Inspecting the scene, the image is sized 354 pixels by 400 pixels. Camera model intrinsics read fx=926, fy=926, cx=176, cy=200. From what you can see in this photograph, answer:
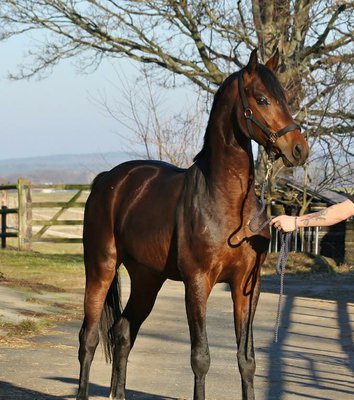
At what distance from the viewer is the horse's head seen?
18.2 ft

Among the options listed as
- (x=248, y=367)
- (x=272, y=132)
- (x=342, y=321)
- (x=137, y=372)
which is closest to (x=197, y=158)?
(x=272, y=132)

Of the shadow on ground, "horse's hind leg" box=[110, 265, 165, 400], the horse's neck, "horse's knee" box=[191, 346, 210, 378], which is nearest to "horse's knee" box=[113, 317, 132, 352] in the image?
"horse's hind leg" box=[110, 265, 165, 400]

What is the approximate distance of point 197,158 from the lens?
20.6 feet

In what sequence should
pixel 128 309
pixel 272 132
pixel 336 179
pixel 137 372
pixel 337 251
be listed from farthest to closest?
pixel 337 251 → pixel 336 179 → pixel 137 372 → pixel 128 309 → pixel 272 132

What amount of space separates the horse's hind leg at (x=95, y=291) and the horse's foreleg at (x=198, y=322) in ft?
4.26

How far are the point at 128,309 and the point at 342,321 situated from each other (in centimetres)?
566

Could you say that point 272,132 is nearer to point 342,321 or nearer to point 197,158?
point 197,158

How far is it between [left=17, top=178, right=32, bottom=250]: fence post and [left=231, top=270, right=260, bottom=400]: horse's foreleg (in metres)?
18.5

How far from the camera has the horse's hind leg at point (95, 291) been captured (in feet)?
23.0

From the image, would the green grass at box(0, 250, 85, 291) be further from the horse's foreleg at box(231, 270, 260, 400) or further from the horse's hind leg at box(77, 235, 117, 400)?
the horse's foreleg at box(231, 270, 260, 400)

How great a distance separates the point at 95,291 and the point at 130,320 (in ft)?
1.21

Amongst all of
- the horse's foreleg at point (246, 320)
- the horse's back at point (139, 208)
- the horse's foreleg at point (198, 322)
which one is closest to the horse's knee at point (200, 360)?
the horse's foreleg at point (198, 322)

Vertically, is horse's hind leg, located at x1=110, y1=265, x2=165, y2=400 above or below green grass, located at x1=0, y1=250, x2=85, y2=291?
above

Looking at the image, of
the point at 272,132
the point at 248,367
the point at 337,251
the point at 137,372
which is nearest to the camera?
the point at 272,132
